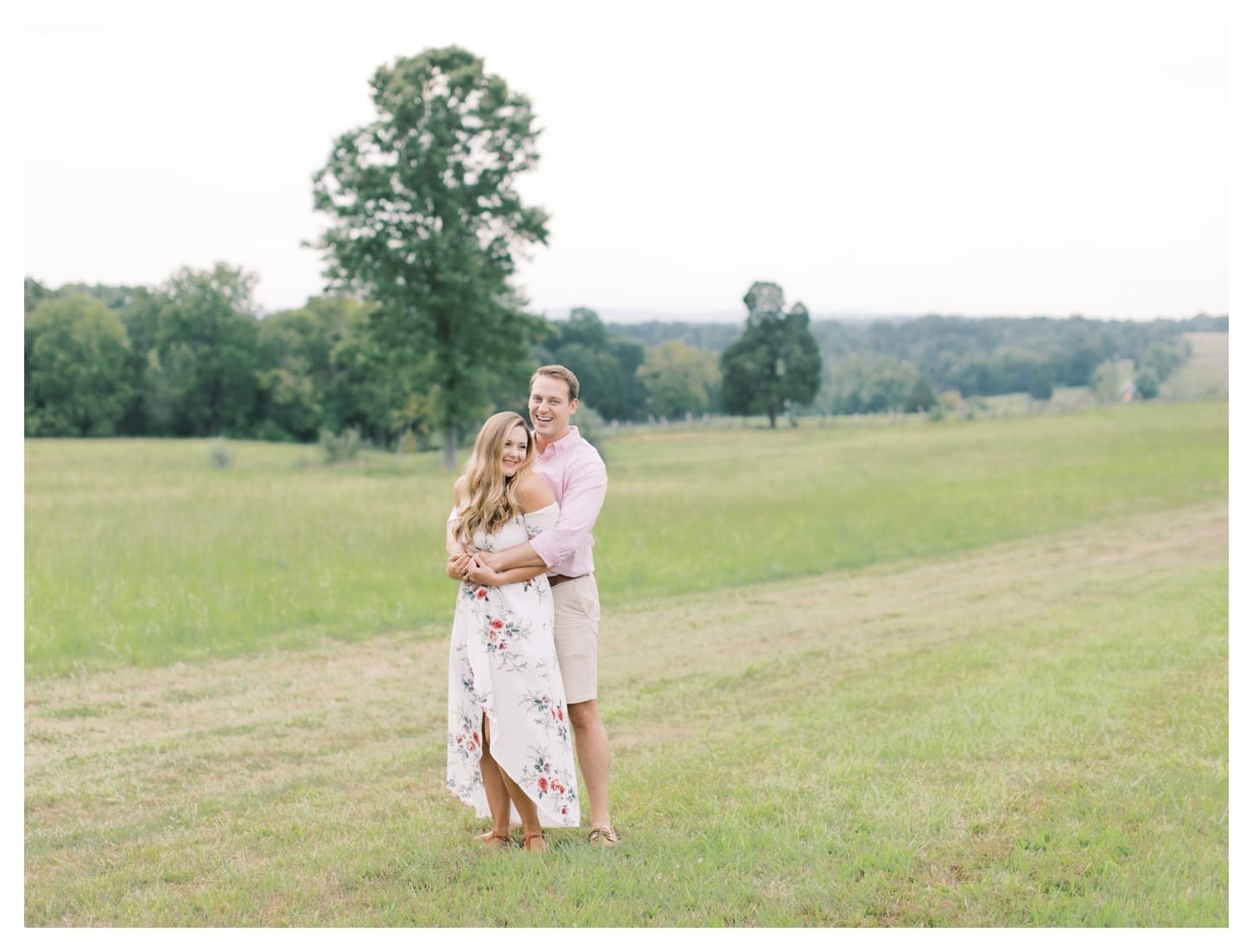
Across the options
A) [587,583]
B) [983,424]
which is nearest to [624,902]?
[587,583]

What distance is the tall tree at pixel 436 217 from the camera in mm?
33938

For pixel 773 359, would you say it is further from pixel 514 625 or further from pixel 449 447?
pixel 514 625

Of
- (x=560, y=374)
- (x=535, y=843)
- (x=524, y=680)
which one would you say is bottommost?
(x=535, y=843)

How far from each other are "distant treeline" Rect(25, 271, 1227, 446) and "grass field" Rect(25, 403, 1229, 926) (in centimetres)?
3296

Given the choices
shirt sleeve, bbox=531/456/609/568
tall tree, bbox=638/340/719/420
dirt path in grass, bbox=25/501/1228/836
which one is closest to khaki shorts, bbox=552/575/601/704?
shirt sleeve, bbox=531/456/609/568

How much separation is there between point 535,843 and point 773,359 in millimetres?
64016

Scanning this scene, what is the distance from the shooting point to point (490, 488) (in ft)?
15.8

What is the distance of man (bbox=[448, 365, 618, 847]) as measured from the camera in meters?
4.81

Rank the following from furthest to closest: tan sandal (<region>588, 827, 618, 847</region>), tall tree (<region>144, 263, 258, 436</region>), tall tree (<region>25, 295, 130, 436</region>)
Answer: tall tree (<region>144, 263, 258, 436</region>)
tall tree (<region>25, 295, 130, 436</region>)
tan sandal (<region>588, 827, 618, 847</region>)

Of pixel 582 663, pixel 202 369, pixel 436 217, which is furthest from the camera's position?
pixel 202 369

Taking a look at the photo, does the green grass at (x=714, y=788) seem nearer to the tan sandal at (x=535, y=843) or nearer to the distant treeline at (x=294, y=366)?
the tan sandal at (x=535, y=843)

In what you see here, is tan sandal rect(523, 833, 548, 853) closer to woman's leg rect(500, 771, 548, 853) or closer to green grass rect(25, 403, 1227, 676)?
woman's leg rect(500, 771, 548, 853)

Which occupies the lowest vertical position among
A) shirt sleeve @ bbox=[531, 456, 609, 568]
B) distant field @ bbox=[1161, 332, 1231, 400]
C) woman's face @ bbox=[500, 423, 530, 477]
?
shirt sleeve @ bbox=[531, 456, 609, 568]

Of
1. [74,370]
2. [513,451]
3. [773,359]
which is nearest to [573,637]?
[513,451]
